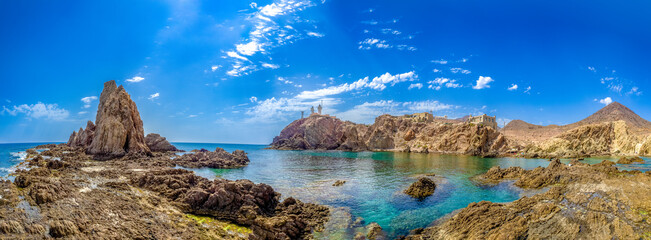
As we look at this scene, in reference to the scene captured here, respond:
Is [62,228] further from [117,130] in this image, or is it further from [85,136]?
[85,136]

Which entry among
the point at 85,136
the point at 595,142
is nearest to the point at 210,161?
the point at 85,136

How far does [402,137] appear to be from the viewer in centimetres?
10250

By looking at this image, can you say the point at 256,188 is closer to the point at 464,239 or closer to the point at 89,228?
the point at 89,228

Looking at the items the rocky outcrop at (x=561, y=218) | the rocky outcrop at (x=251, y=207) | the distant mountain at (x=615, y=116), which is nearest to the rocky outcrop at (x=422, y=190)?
the rocky outcrop at (x=561, y=218)

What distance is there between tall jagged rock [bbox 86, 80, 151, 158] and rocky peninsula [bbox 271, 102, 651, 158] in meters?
76.2

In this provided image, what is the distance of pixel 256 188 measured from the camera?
1530 cm


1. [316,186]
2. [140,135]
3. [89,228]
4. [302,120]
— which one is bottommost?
[316,186]

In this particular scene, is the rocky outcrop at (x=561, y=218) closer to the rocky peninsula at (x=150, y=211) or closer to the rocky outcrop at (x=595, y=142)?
the rocky peninsula at (x=150, y=211)

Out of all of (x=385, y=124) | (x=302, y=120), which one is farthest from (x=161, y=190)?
(x=302, y=120)

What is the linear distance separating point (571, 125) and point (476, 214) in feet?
578

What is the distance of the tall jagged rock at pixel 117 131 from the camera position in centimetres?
3771

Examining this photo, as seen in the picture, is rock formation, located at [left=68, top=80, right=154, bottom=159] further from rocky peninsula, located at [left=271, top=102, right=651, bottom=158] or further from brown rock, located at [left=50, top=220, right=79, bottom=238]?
rocky peninsula, located at [left=271, top=102, right=651, bottom=158]

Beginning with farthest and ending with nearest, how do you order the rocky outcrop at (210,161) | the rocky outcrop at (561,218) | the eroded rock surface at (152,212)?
1. the rocky outcrop at (210,161)
2. the rocky outcrop at (561,218)
3. the eroded rock surface at (152,212)

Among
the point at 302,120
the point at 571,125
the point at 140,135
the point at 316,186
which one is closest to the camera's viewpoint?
the point at 316,186
